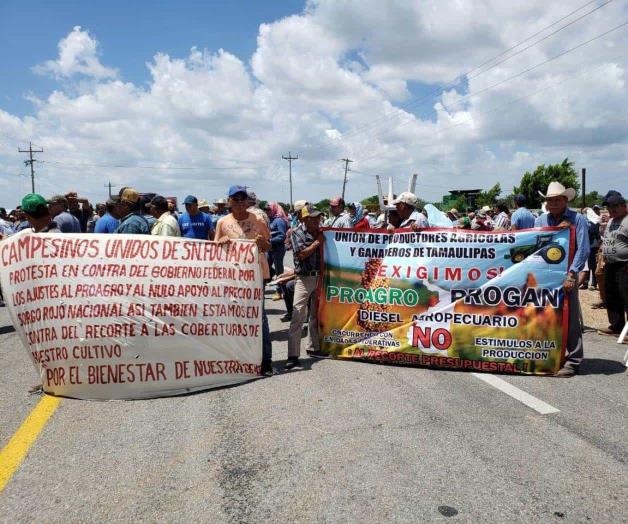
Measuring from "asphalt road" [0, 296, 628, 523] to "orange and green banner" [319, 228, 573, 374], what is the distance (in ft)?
1.79

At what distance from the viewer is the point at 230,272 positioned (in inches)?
197

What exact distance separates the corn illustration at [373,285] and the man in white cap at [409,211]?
2.43ft

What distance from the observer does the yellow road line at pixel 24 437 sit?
3.18 metres

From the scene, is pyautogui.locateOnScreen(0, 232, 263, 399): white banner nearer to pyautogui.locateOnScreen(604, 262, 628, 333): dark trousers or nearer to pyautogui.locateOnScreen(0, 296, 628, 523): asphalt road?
pyautogui.locateOnScreen(0, 296, 628, 523): asphalt road

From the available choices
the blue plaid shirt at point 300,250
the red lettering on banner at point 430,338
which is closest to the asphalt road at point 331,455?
the red lettering on banner at point 430,338

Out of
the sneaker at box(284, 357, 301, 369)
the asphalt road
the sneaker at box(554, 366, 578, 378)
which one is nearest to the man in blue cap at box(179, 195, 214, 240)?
the sneaker at box(284, 357, 301, 369)

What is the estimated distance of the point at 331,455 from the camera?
329 cm

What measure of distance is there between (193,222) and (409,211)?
3.16 metres

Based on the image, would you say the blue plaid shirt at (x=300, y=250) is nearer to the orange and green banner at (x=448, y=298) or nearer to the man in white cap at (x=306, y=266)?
the man in white cap at (x=306, y=266)

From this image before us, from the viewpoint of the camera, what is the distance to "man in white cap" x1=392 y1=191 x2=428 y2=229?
20.3 feet

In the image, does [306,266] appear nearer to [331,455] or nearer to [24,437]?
[331,455]

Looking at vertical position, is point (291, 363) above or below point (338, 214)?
below

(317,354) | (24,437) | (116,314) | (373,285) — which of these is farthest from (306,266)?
(24,437)

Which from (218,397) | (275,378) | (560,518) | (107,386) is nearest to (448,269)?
(275,378)
